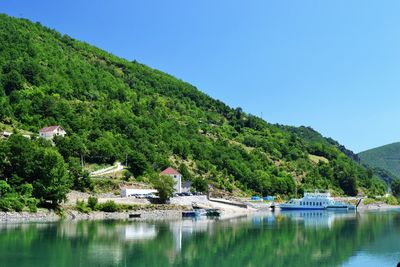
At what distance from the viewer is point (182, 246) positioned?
39031mm

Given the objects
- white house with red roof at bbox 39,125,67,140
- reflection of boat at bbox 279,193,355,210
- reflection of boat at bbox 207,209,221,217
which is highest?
white house with red roof at bbox 39,125,67,140

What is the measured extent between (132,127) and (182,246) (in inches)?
3011

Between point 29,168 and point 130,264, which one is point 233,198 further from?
point 130,264

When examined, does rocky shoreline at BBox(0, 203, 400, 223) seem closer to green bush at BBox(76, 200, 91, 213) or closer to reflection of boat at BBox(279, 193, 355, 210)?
green bush at BBox(76, 200, 91, 213)

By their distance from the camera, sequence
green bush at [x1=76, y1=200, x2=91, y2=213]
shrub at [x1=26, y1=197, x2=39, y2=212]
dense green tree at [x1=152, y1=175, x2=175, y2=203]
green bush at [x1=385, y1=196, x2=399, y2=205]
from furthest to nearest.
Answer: green bush at [x1=385, y1=196, x2=399, y2=205], dense green tree at [x1=152, y1=175, x2=175, y2=203], green bush at [x1=76, y1=200, x2=91, y2=213], shrub at [x1=26, y1=197, x2=39, y2=212]

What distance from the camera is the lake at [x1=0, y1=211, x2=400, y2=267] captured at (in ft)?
106

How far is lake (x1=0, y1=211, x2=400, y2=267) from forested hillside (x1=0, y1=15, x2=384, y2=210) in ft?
50.7

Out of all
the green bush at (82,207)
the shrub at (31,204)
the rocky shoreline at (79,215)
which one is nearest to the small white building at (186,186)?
the rocky shoreline at (79,215)

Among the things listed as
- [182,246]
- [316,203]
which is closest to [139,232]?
[182,246]

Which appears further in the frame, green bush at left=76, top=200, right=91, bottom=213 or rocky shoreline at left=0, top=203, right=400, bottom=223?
green bush at left=76, top=200, right=91, bottom=213

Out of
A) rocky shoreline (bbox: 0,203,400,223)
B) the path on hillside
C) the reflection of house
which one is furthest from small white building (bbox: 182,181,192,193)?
the reflection of house

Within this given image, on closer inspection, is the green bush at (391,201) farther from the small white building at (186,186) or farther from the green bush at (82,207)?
the green bush at (82,207)

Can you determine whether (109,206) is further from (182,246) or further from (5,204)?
(182,246)

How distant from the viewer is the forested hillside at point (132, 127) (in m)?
91.9
